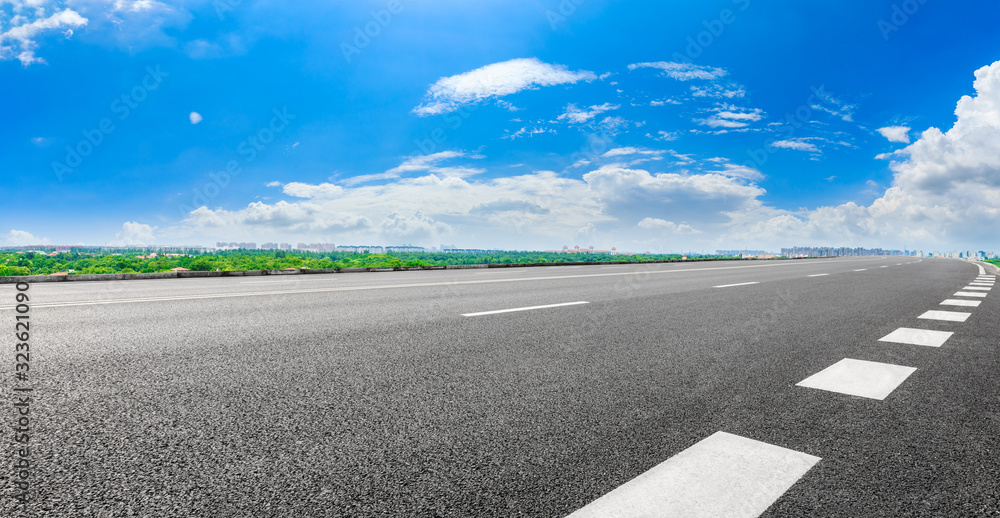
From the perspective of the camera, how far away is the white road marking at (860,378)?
3277 mm

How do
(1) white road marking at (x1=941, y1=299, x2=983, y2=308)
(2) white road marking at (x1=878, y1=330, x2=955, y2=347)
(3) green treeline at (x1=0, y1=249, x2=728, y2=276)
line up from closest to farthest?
(2) white road marking at (x1=878, y1=330, x2=955, y2=347) → (1) white road marking at (x1=941, y1=299, x2=983, y2=308) → (3) green treeline at (x1=0, y1=249, x2=728, y2=276)

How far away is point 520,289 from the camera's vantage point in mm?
10758

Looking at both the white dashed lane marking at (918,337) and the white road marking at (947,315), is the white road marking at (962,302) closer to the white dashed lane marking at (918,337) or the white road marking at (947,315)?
the white road marking at (947,315)

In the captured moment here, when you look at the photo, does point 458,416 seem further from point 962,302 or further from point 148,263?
point 148,263

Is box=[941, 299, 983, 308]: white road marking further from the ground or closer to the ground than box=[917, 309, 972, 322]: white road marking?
further from the ground

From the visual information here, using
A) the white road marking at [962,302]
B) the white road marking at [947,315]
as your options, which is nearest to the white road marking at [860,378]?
the white road marking at [947,315]

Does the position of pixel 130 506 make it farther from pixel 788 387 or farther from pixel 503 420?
pixel 788 387

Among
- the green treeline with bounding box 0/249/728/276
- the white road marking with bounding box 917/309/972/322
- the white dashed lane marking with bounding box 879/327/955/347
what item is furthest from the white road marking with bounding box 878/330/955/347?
the green treeline with bounding box 0/249/728/276

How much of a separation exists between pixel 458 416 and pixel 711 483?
1232mm

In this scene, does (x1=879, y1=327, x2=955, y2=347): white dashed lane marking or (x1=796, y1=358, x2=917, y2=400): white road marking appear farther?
(x1=879, y1=327, x2=955, y2=347): white dashed lane marking

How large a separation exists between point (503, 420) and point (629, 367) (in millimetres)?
1554

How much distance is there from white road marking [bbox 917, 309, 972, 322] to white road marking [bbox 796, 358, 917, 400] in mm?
4071

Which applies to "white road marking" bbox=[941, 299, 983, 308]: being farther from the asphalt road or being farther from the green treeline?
the green treeline

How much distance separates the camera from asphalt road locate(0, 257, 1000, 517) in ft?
5.92
